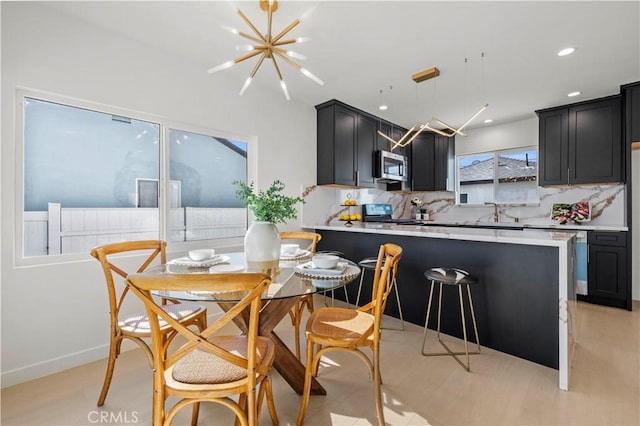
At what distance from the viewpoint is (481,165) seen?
5.07m

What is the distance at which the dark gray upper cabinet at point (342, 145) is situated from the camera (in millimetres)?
3867

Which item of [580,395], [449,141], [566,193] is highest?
[449,141]

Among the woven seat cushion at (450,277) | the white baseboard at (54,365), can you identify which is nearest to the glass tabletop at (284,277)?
the woven seat cushion at (450,277)

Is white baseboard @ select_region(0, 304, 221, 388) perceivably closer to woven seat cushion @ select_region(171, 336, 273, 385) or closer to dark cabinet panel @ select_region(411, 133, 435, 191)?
woven seat cushion @ select_region(171, 336, 273, 385)

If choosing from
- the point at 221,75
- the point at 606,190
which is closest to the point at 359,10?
the point at 221,75

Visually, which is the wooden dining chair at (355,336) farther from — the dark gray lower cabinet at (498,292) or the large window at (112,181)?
the large window at (112,181)

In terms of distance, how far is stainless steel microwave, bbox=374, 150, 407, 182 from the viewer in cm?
439

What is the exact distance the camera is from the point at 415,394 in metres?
1.77

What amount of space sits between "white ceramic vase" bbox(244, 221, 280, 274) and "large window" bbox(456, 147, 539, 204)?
4.43 m

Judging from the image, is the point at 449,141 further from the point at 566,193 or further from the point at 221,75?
the point at 221,75

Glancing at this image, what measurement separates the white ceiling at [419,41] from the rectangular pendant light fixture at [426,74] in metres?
0.06

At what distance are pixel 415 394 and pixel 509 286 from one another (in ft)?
3.78

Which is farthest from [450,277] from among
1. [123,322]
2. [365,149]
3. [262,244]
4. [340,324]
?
[365,149]

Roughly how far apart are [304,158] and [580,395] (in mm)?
3380
